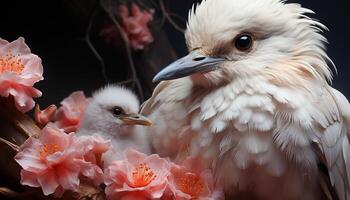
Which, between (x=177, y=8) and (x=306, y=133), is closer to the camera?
(x=306, y=133)

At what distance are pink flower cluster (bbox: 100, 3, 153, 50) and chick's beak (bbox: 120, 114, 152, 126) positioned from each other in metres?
0.56

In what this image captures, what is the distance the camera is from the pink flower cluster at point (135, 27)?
161 centimetres

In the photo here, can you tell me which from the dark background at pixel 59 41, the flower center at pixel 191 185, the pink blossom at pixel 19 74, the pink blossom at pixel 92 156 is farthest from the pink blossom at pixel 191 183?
the dark background at pixel 59 41

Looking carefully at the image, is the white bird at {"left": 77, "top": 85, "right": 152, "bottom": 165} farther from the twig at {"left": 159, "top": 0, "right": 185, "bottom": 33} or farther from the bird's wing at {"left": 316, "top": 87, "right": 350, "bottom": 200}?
the twig at {"left": 159, "top": 0, "right": 185, "bottom": 33}

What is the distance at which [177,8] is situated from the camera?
1650 mm

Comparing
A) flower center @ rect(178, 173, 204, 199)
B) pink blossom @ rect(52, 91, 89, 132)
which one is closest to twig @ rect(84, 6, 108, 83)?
pink blossom @ rect(52, 91, 89, 132)

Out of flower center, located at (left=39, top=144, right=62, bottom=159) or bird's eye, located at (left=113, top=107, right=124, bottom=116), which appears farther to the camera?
bird's eye, located at (left=113, top=107, right=124, bottom=116)

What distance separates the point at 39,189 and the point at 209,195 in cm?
27

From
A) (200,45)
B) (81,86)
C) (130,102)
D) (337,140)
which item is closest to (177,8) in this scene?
(81,86)

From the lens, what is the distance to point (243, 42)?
0.93 m

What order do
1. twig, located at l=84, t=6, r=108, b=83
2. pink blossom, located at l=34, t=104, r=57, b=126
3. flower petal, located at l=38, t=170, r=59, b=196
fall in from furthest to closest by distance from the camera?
1. twig, located at l=84, t=6, r=108, b=83
2. pink blossom, located at l=34, t=104, r=57, b=126
3. flower petal, located at l=38, t=170, r=59, b=196

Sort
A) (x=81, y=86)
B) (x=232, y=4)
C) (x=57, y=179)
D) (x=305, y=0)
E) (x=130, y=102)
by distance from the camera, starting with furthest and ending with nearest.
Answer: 1. (x=81, y=86)
2. (x=305, y=0)
3. (x=130, y=102)
4. (x=232, y=4)
5. (x=57, y=179)

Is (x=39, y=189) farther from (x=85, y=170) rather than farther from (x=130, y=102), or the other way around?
(x=130, y=102)

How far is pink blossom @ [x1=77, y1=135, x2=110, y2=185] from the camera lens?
874 mm
